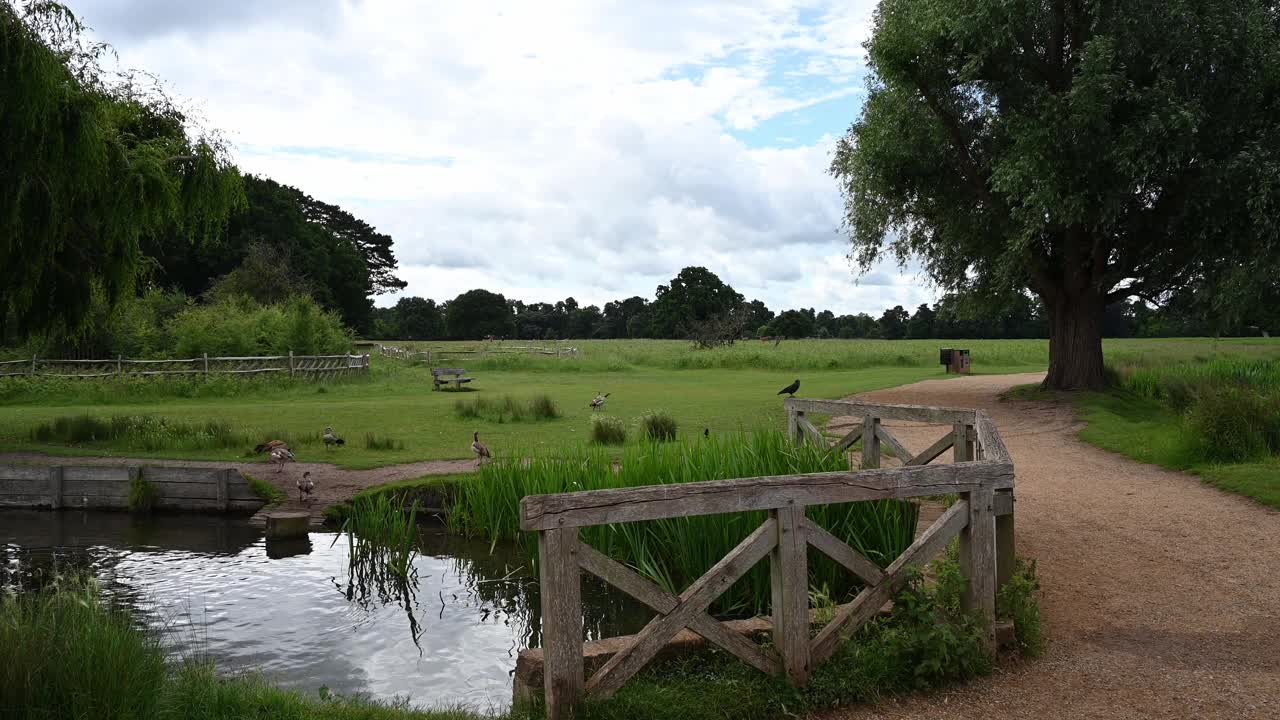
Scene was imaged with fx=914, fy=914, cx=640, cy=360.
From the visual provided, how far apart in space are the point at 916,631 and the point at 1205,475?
9.97m

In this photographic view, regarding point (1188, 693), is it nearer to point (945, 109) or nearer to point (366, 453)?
point (366, 453)

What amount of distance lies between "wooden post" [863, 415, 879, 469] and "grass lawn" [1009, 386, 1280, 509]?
4.92 m

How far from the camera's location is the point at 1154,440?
16.3 m

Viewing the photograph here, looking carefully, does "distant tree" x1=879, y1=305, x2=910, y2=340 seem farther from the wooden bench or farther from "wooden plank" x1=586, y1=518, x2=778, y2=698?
"wooden plank" x1=586, y1=518, x2=778, y2=698

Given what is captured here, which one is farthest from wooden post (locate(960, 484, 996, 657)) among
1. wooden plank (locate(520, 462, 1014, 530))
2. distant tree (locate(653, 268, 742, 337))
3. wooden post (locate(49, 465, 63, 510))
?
distant tree (locate(653, 268, 742, 337))

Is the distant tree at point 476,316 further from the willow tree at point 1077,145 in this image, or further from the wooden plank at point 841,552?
the wooden plank at point 841,552

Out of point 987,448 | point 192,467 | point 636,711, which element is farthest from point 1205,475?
point 192,467

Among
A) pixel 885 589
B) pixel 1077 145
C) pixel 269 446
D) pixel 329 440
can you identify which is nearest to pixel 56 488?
pixel 269 446

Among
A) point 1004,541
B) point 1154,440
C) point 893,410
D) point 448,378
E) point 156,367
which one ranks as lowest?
point 1154,440

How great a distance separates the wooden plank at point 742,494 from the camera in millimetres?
5051

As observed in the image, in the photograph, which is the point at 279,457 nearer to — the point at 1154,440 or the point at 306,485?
the point at 306,485

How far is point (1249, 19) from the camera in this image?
19906 millimetres

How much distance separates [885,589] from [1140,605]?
9.81ft

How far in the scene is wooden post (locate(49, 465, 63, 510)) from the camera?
1498 centimetres
